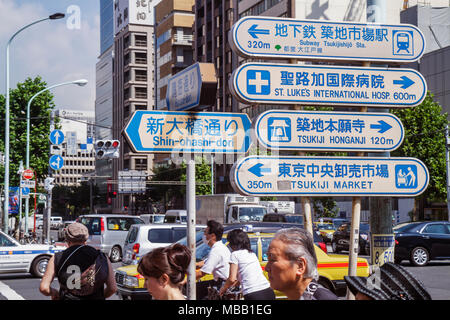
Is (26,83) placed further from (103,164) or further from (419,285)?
(103,164)

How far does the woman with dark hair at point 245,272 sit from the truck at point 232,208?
80.7 feet

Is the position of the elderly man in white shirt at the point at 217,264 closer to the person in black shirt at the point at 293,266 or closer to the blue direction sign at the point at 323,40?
the blue direction sign at the point at 323,40

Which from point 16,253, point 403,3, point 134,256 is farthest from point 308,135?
point 403,3

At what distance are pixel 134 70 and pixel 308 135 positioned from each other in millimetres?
113692

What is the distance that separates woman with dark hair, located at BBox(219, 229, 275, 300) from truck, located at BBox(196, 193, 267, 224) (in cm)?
2459

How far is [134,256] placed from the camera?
60.6 feet

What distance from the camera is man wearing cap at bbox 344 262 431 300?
2.54 m

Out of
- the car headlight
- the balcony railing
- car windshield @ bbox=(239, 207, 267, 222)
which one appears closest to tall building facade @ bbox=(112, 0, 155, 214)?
the balcony railing

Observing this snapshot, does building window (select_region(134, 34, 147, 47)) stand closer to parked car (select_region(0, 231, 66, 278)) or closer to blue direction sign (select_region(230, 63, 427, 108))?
parked car (select_region(0, 231, 66, 278))

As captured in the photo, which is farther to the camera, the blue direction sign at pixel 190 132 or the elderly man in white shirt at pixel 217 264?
the elderly man in white shirt at pixel 217 264

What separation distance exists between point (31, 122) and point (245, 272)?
36.3 meters

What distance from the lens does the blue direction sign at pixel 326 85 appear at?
677 cm

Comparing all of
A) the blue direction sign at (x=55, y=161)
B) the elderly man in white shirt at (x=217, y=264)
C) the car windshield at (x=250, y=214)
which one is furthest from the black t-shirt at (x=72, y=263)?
the car windshield at (x=250, y=214)

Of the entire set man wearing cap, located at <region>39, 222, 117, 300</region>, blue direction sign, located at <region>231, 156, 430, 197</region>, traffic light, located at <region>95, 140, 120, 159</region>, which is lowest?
man wearing cap, located at <region>39, 222, 117, 300</region>
